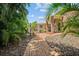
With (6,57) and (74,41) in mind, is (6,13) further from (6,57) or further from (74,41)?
(74,41)

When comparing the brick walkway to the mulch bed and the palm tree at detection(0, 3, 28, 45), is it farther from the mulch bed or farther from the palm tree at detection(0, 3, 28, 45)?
the palm tree at detection(0, 3, 28, 45)

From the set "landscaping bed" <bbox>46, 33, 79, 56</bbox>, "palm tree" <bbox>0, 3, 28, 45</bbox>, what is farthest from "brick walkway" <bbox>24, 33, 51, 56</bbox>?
"palm tree" <bbox>0, 3, 28, 45</bbox>

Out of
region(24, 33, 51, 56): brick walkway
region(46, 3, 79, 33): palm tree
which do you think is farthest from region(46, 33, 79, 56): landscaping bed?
region(46, 3, 79, 33): palm tree

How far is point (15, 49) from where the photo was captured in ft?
7.33

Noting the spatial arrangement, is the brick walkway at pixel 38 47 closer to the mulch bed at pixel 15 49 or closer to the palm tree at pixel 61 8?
the mulch bed at pixel 15 49

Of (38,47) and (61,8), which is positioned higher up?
(61,8)

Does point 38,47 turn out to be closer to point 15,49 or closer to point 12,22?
point 15,49

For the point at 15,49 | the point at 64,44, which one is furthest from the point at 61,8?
the point at 15,49

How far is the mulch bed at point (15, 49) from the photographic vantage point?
2.22 m

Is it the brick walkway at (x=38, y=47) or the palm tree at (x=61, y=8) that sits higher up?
the palm tree at (x=61, y=8)

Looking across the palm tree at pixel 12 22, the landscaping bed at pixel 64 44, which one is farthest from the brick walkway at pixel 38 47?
the palm tree at pixel 12 22

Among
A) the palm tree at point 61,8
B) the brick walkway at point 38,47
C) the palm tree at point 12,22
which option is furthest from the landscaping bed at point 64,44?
the palm tree at point 12,22

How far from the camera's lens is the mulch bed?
2.22m

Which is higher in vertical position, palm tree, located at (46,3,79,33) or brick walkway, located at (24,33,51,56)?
palm tree, located at (46,3,79,33)
